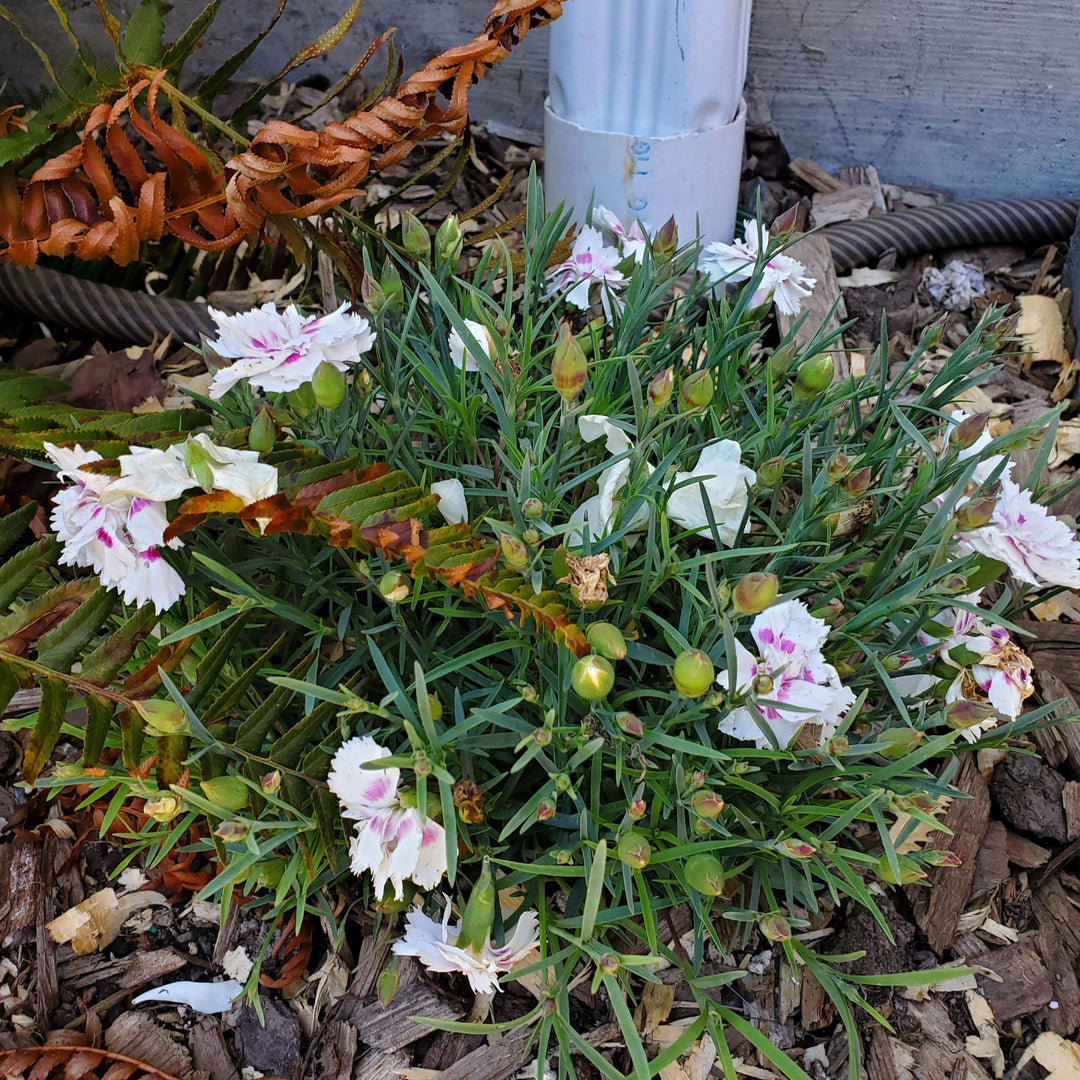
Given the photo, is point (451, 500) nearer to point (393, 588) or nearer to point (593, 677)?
point (393, 588)

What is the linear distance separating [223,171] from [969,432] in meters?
0.88

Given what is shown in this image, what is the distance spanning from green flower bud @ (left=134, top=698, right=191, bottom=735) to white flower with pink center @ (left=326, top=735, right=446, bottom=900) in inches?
4.9

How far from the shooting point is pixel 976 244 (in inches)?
72.4

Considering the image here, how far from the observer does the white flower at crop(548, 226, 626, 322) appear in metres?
1.07

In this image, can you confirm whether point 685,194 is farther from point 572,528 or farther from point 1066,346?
point 572,528

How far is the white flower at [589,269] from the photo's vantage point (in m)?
1.07

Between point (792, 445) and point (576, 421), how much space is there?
0.23m

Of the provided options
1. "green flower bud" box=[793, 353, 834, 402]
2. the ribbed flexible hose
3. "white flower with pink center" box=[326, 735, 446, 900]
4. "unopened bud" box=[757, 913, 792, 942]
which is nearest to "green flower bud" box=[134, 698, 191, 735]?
"white flower with pink center" box=[326, 735, 446, 900]

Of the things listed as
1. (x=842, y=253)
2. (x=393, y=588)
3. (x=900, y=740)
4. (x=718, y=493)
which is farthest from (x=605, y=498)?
(x=842, y=253)

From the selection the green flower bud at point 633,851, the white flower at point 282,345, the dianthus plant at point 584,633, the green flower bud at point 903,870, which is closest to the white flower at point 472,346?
the dianthus plant at point 584,633

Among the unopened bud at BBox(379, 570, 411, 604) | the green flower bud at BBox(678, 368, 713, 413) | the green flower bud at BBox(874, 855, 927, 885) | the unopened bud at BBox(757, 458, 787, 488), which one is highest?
the green flower bud at BBox(678, 368, 713, 413)

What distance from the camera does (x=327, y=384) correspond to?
74 centimetres

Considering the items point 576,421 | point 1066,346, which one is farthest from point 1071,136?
point 576,421

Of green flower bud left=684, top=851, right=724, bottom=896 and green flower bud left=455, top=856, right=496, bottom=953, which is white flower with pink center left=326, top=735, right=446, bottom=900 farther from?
green flower bud left=684, top=851, right=724, bottom=896
